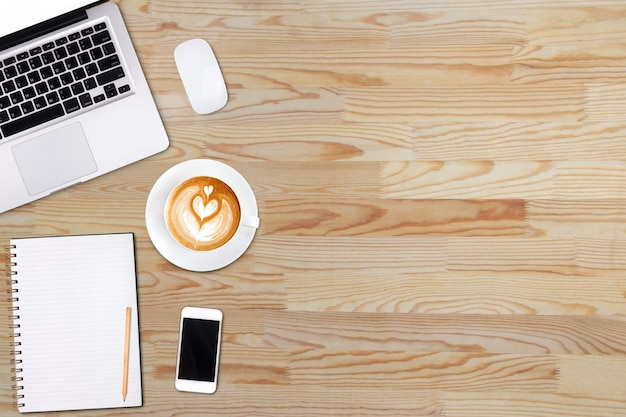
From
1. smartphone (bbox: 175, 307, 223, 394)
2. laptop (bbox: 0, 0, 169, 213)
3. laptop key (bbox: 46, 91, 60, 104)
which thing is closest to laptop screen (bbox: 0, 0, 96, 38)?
laptop (bbox: 0, 0, 169, 213)

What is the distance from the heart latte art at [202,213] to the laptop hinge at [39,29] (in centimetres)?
30

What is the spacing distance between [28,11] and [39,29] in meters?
0.03

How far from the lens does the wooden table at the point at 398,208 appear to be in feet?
3.31

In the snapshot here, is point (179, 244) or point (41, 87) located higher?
point (41, 87)

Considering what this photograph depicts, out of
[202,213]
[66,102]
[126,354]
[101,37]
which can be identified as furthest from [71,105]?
[126,354]

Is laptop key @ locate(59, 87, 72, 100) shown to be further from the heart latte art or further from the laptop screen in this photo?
the heart latte art

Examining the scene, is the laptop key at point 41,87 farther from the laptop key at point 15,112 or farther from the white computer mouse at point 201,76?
the white computer mouse at point 201,76

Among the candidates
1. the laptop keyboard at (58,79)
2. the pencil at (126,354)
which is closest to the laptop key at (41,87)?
the laptop keyboard at (58,79)

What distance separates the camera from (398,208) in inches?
40.0

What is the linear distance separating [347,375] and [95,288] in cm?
41

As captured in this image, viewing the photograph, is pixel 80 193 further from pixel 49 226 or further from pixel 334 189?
pixel 334 189

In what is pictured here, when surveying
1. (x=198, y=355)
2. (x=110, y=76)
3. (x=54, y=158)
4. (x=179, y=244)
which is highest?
(x=110, y=76)

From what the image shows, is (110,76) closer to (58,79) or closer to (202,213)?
(58,79)

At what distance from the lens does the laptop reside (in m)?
0.97
